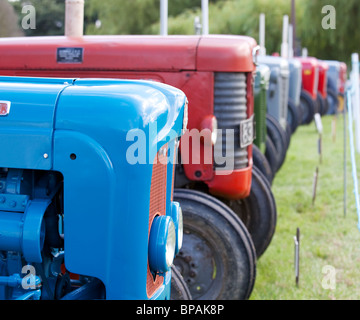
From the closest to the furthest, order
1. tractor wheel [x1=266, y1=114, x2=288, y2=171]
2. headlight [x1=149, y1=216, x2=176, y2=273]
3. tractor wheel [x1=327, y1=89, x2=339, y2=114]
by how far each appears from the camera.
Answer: headlight [x1=149, y1=216, x2=176, y2=273] → tractor wheel [x1=266, y1=114, x2=288, y2=171] → tractor wheel [x1=327, y1=89, x2=339, y2=114]

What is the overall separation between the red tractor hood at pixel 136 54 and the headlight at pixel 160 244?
61.2 inches

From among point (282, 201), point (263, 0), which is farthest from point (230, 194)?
point (263, 0)

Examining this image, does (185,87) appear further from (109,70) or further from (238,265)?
(238,265)

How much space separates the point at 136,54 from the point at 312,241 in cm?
222

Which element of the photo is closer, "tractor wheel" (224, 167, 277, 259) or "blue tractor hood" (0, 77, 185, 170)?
"blue tractor hood" (0, 77, 185, 170)

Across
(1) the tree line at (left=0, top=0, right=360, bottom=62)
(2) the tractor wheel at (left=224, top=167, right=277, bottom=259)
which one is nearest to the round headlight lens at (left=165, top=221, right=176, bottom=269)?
(2) the tractor wheel at (left=224, top=167, right=277, bottom=259)

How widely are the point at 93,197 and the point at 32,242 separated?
22 centimetres

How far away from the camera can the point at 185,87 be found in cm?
338

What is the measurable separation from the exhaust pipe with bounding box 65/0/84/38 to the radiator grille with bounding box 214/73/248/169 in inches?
30.8

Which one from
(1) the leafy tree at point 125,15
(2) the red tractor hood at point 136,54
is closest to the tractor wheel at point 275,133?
(2) the red tractor hood at point 136,54

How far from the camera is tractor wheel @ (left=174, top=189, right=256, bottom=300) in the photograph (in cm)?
311

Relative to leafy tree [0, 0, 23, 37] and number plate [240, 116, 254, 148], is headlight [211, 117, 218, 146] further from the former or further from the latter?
leafy tree [0, 0, 23, 37]

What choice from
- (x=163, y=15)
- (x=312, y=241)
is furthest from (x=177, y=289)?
(x=312, y=241)

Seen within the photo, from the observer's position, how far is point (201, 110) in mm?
3406
